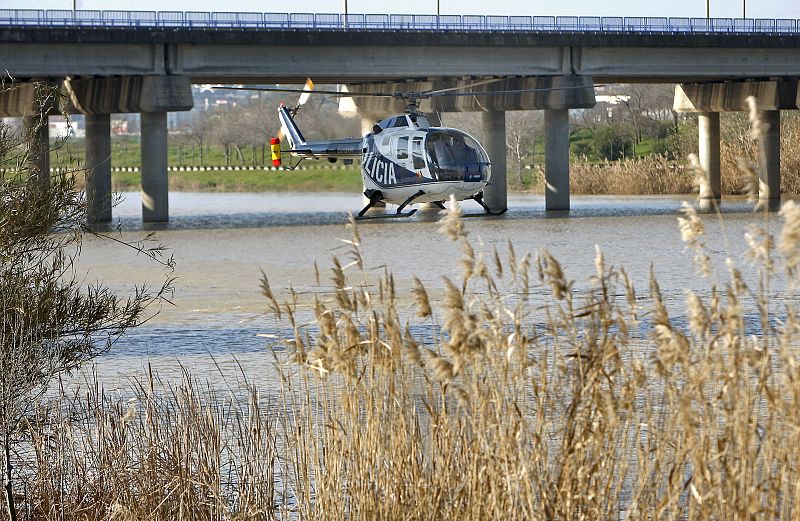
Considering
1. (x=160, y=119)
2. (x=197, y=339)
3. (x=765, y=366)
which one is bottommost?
(x=197, y=339)

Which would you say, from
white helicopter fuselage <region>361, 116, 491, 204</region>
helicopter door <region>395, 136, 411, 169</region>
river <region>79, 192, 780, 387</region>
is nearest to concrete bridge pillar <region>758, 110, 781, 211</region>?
river <region>79, 192, 780, 387</region>

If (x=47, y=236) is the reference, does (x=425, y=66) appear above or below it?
above

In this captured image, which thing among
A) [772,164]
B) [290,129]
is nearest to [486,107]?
[290,129]

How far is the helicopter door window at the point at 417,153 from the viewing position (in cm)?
→ 3631

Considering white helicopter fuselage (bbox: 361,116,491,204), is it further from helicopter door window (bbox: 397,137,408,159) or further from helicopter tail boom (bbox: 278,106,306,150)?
helicopter tail boom (bbox: 278,106,306,150)

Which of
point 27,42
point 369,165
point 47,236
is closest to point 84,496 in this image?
point 47,236

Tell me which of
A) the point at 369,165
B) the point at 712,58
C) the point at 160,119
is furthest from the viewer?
the point at 712,58

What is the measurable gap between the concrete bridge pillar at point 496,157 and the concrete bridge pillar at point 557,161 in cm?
175

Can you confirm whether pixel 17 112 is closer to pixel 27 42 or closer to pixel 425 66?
pixel 27 42

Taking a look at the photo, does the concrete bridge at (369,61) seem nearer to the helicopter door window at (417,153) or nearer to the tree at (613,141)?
the helicopter door window at (417,153)

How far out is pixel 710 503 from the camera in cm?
552

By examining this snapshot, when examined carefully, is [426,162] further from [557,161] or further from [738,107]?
[738,107]

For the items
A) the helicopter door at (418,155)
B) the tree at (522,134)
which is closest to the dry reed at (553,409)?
the helicopter door at (418,155)

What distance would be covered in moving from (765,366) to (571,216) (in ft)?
133
